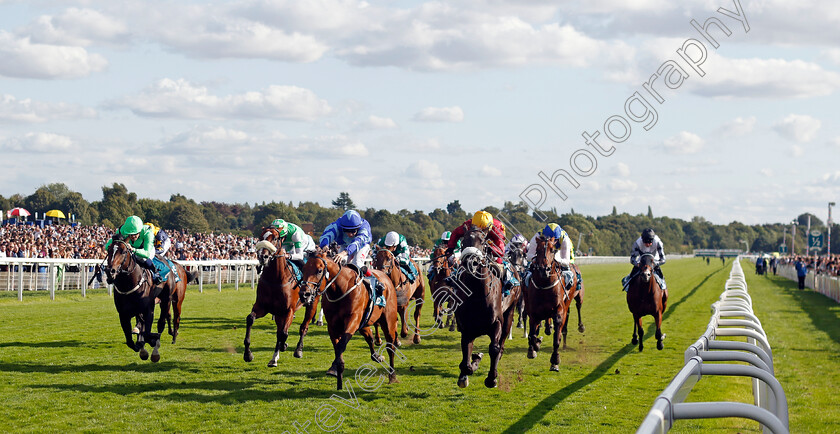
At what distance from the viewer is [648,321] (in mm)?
16703

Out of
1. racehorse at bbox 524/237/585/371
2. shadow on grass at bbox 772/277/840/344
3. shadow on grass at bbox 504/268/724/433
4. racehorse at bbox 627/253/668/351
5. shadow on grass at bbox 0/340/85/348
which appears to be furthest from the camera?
shadow on grass at bbox 772/277/840/344

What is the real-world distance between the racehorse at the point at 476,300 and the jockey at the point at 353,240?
1.32 m

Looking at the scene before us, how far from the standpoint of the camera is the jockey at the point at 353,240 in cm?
869

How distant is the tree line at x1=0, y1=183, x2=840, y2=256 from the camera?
53031mm

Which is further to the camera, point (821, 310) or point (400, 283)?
point (821, 310)

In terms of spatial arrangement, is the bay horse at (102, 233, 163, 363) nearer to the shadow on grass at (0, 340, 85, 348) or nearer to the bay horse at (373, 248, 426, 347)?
the shadow on grass at (0, 340, 85, 348)

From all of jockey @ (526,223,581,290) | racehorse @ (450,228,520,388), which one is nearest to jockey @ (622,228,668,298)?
jockey @ (526,223,581,290)

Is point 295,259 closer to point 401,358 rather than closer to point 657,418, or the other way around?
point 401,358

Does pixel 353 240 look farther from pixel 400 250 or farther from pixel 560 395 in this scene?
pixel 400 250

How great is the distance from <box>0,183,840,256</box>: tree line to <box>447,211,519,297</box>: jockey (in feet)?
11.0

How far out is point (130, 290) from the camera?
928 centimetres

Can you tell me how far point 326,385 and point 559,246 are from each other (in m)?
3.44

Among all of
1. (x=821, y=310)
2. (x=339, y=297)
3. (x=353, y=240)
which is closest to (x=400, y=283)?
(x=353, y=240)

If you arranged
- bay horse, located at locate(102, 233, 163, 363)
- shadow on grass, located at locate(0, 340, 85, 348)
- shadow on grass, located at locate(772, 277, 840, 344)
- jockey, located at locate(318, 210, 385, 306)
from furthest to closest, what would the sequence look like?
1. shadow on grass, located at locate(772, 277, 840, 344)
2. shadow on grass, located at locate(0, 340, 85, 348)
3. bay horse, located at locate(102, 233, 163, 363)
4. jockey, located at locate(318, 210, 385, 306)
